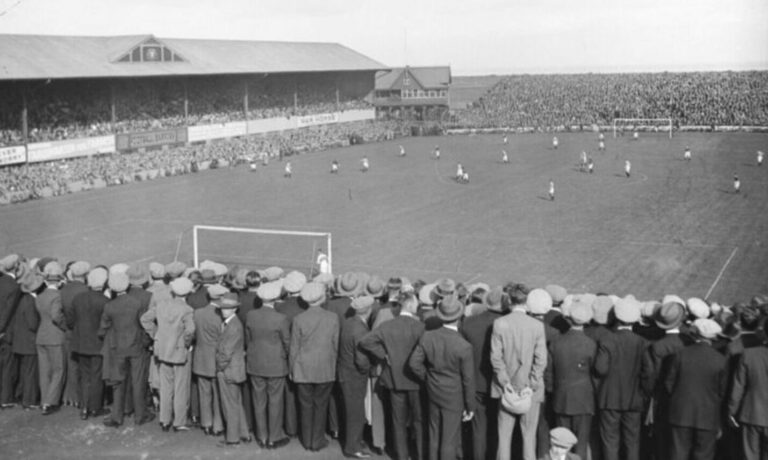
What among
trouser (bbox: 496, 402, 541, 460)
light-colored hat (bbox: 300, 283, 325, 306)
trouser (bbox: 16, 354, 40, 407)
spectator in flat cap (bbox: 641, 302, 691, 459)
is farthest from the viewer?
trouser (bbox: 16, 354, 40, 407)

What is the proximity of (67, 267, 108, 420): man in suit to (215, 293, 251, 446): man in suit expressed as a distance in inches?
72.4

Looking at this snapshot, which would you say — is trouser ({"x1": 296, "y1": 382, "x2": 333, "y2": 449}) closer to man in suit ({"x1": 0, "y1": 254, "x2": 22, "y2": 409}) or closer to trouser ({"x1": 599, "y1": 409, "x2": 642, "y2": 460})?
trouser ({"x1": 599, "y1": 409, "x2": 642, "y2": 460})

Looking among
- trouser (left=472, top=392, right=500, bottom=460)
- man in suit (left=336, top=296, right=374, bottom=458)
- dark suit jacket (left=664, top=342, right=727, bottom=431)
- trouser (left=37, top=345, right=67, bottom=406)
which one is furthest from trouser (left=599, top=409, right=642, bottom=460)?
trouser (left=37, top=345, right=67, bottom=406)

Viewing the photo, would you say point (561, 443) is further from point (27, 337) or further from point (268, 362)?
point (27, 337)

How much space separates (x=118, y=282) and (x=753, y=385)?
786 centimetres

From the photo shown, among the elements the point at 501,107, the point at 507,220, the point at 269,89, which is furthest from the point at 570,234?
the point at 501,107

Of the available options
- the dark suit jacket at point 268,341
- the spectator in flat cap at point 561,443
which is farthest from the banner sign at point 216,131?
the spectator in flat cap at point 561,443

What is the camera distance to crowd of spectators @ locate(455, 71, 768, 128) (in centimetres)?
7294

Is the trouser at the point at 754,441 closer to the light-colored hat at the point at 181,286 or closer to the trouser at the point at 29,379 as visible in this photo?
the light-colored hat at the point at 181,286

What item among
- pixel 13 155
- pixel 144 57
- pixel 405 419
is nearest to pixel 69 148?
pixel 13 155

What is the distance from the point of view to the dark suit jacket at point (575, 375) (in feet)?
29.2

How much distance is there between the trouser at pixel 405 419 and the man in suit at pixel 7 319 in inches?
223

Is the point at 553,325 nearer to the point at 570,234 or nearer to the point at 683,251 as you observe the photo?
the point at 683,251

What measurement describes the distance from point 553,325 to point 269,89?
201 feet
